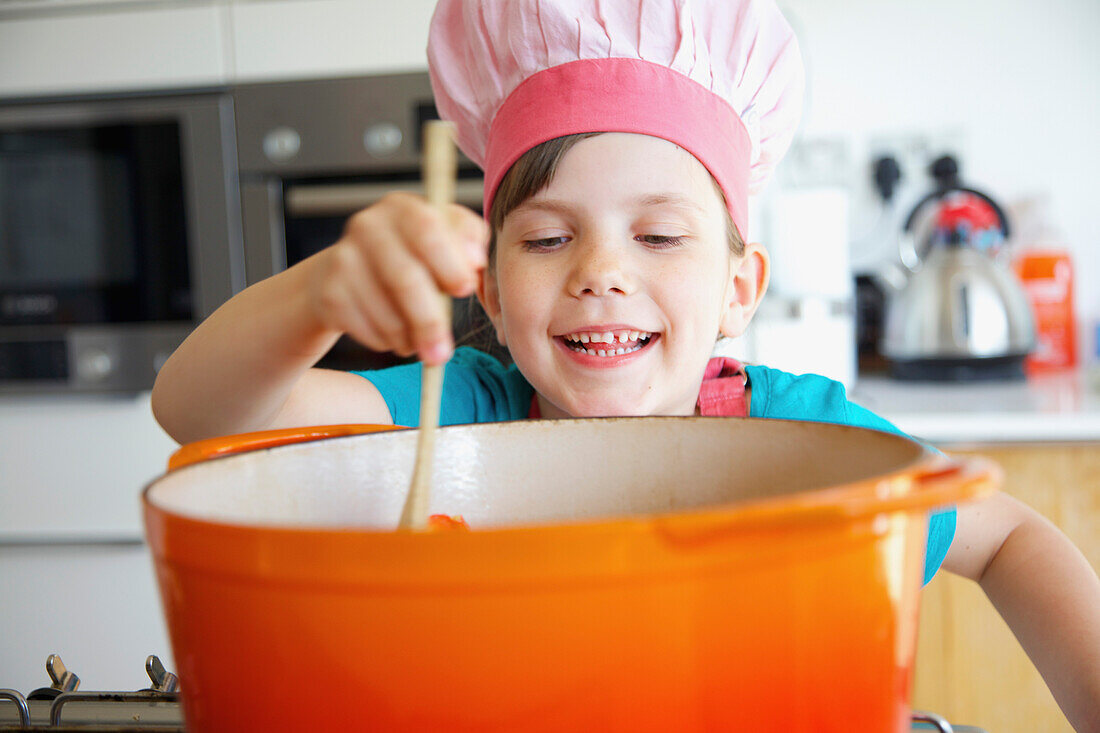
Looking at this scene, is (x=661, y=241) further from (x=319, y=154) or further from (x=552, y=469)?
(x=319, y=154)

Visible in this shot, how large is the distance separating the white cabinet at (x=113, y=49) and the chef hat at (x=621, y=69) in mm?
1031

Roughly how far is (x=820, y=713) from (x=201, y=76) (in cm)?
163

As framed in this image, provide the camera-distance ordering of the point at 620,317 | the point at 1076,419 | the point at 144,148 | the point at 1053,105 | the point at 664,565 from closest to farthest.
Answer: the point at 664,565 → the point at 620,317 → the point at 1076,419 → the point at 144,148 → the point at 1053,105

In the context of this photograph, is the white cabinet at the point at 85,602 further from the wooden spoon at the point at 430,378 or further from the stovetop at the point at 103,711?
the wooden spoon at the point at 430,378

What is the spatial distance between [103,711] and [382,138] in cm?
129

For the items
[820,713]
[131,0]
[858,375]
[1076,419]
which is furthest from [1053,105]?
[820,713]

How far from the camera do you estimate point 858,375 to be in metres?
1.67

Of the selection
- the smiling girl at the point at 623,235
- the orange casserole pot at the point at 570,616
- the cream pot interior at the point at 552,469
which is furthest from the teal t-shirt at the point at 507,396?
the orange casserole pot at the point at 570,616

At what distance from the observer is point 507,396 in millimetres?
842

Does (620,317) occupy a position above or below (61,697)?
above

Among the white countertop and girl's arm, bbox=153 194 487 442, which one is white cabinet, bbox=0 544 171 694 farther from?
the white countertop

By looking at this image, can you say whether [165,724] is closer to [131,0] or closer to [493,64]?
[493,64]

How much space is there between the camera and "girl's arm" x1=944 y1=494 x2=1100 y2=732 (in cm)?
52

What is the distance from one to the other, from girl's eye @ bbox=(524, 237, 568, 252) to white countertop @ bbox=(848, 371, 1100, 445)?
75 cm
